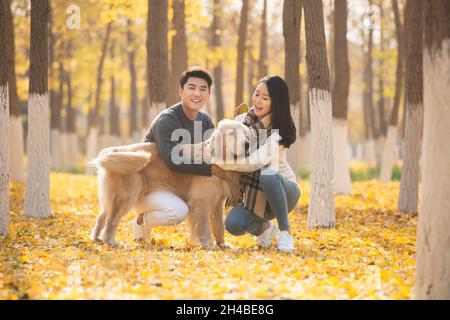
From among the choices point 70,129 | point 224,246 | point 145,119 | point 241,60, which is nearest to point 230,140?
point 224,246

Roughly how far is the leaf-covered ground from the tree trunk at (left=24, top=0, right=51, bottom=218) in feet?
2.85

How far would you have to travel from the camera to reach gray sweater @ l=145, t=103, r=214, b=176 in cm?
650

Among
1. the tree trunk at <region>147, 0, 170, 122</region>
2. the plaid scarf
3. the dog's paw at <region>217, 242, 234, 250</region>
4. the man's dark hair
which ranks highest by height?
the tree trunk at <region>147, 0, 170, 122</region>

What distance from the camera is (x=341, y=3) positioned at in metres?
14.1

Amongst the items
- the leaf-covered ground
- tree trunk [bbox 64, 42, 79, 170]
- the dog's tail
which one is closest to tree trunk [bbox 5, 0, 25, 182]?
the leaf-covered ground

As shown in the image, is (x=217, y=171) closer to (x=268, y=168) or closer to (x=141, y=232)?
(x=268, y=168)

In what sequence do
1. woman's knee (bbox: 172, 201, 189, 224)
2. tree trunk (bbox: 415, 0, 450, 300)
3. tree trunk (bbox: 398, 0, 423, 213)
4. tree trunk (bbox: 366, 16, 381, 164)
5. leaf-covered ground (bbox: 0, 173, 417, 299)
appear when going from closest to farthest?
tree trunk (bbox: 415, 0, 450, 300) → leaf-covered ground (bbox: 0, 173, 417, 299) → woman's knee (bbox: 172, 201, 189, 224) → tree trunk (bbox: 398, 0, 423, 213) → tree trunk (bbox: 366, 16, 381, 164)

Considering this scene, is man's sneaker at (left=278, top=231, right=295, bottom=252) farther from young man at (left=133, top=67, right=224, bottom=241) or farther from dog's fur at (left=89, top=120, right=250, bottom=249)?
young man at (left=133, top=67, right=224, bottom=241)

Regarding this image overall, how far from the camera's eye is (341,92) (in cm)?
1442

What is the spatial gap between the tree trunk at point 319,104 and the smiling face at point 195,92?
270cm

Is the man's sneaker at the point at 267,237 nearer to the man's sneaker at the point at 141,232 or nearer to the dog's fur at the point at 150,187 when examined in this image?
the dog's fur at the point at 150,187

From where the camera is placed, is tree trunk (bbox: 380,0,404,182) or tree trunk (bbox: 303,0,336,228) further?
tree trunk (bbox: 380,0,404,182)

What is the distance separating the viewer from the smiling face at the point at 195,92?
22.2 feet
